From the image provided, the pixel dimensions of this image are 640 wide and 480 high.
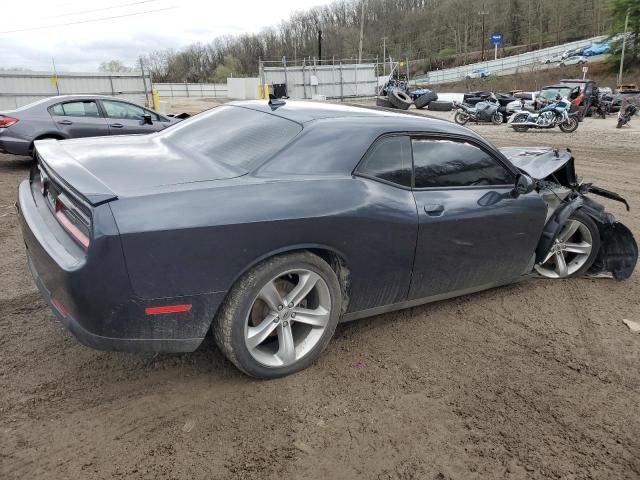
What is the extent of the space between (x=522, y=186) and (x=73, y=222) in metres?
2.99

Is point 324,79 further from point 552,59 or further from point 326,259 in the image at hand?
point 552,59

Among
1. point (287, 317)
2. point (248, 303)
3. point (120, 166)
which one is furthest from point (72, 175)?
point (287, 317)

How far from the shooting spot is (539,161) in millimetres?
4809

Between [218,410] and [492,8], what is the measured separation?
353 ft

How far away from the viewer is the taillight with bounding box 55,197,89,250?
2451mm

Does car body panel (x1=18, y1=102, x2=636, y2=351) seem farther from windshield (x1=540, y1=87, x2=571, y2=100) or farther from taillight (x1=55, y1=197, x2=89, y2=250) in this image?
windshield (x1=540, y1=87, x2=571, y2=100)

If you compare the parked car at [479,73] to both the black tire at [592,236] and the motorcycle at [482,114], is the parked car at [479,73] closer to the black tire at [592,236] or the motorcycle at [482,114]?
the motorcycle at [482,114]

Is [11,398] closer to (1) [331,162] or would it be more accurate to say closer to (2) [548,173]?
(1) [331,162]

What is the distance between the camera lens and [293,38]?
96.7 meters

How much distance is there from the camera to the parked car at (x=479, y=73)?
64.2 m

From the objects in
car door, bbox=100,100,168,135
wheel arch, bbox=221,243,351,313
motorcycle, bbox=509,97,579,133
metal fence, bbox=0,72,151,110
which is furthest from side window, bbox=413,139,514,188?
metal fence, bbox=0,72,151,110

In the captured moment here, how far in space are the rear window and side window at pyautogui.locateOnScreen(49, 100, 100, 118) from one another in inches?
251

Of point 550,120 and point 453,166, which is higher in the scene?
point 453,166

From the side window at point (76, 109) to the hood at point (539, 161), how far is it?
7765 millimetres
